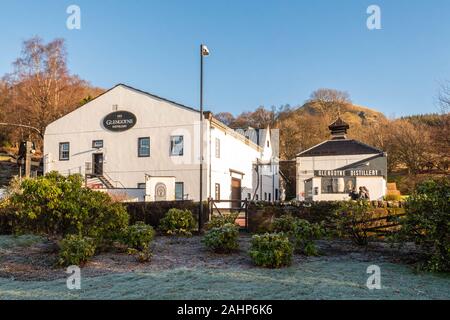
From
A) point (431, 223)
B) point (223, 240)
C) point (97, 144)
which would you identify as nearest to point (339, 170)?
point (97, 144)

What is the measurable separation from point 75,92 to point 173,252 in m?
42.2

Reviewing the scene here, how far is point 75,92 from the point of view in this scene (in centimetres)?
4744

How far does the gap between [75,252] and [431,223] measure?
7.65 meters

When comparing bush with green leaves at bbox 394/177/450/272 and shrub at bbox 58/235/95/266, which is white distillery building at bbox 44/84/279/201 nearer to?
shrub at bbox 58/235/95/266

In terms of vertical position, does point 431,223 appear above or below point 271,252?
above

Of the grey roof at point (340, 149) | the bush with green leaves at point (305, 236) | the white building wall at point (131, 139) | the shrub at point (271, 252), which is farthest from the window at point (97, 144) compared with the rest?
the shrub at point (271, 252)

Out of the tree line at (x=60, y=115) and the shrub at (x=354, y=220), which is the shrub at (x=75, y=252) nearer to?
the shrub at (x=354, y=220)

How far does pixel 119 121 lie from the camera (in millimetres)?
29562

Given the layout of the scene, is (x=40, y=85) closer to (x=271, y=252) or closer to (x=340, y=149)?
(x=340, y=149)

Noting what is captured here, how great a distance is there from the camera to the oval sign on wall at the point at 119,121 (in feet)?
96.1
